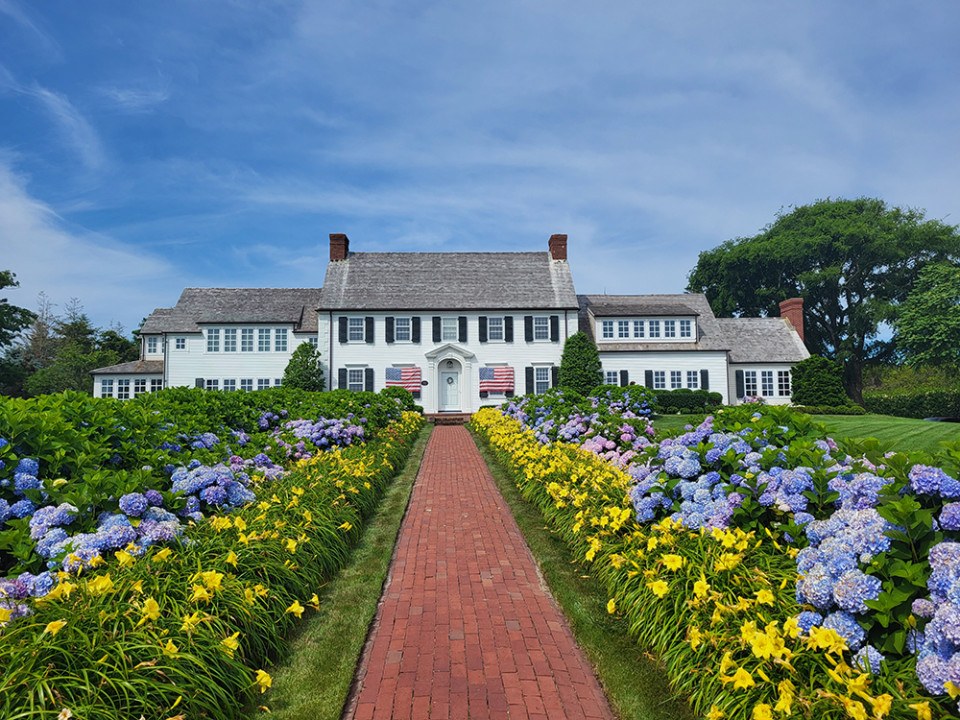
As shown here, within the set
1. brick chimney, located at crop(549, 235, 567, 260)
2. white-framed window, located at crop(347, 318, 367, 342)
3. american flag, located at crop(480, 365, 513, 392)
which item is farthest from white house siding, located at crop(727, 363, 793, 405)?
white-framed window, located at crop(347, 318, 367, 342)

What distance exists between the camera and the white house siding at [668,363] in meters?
29.5

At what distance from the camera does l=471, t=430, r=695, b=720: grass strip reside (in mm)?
3230

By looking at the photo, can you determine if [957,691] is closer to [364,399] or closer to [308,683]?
[308,683]

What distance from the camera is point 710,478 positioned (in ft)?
15.0

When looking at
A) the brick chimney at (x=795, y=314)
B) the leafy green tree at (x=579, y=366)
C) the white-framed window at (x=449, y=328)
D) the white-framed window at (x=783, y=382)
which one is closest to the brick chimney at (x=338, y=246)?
the white-framed window at (x=449, y=328)

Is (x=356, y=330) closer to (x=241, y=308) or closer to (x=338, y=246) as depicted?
(x=338, y=246)

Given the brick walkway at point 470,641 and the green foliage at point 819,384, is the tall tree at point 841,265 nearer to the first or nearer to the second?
the green foliage at point 819,384

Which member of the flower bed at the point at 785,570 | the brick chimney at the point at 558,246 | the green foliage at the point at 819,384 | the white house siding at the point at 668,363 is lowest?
the flower bed at the point at 785,570

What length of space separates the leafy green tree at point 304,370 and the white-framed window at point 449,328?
622cm

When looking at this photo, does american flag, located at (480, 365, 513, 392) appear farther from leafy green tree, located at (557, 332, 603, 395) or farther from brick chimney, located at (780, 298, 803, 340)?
brick chimney, located at (780, 298, 803, 340)

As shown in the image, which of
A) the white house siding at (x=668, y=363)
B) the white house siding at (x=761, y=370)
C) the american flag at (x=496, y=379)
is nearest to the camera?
the american flag at (x=496, y=379)

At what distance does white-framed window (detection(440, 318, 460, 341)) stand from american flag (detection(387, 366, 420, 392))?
2232mm

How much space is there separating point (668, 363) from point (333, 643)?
2793 centimetres

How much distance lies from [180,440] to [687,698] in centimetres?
602
